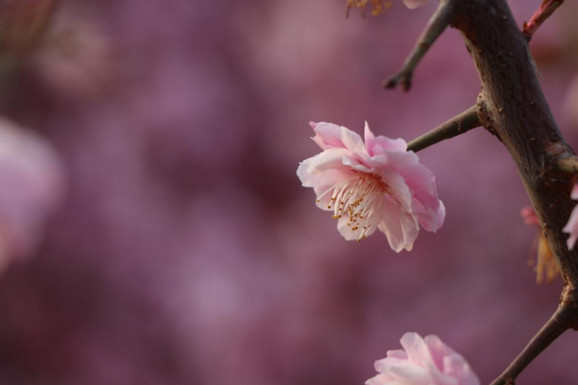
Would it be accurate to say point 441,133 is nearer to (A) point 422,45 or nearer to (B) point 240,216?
(A) point 422,45

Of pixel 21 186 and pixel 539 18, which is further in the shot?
pixel 21 186

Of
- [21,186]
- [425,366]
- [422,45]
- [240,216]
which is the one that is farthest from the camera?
[240,216]

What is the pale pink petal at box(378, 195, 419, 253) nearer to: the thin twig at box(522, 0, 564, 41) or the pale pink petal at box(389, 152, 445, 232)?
the pale pink petal at box(389, 152, 445, 232)

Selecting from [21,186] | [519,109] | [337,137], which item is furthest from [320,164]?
[21,186]

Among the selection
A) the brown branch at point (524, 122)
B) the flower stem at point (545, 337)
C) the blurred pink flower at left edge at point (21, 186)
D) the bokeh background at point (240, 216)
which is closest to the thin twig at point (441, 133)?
the brown branch at point (524, 122)

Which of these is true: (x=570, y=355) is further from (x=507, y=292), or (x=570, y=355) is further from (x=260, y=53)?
(x=260, y=53)

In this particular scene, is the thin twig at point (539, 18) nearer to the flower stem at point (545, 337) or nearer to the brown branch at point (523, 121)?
the brown branch at point (523, 121)

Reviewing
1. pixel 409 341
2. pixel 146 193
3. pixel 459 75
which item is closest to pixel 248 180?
pixel 146 193
